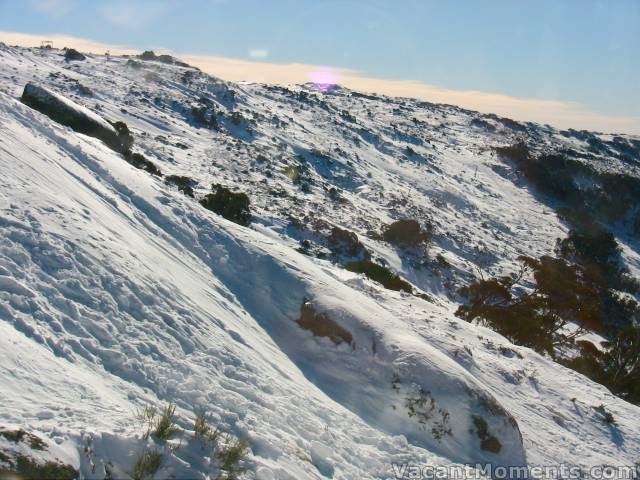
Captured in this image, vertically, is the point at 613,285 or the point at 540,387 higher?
the point at 613,285

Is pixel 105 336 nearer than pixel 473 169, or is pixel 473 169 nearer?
pixel 105 336

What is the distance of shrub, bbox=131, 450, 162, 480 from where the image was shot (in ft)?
13.8

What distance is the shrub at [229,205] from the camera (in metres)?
18.4

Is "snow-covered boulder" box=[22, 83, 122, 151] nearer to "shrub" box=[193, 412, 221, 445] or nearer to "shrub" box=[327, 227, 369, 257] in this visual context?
"shrub" box=[327, 227, 369, 257]

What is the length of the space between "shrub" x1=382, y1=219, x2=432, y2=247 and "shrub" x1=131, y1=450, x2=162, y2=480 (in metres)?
Answer: 22.5

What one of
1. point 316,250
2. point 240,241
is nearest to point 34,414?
point 240,241

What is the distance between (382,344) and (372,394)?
3.72ft

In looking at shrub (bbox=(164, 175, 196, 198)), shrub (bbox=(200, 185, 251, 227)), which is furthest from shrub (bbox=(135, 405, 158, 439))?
shrub (bbox=(164, 175, 196, 198))

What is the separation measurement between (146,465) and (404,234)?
23.6m

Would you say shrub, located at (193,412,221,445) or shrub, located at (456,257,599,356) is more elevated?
shrub, located at (456,257,599,356)

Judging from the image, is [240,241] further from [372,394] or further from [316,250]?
[316,250]

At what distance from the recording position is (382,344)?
9492mm

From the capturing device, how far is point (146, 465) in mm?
4262

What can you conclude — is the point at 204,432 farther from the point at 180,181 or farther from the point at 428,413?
the point at 180,181
